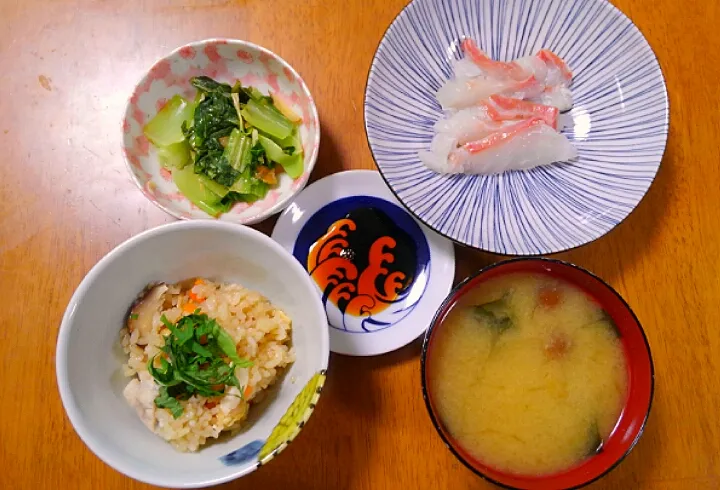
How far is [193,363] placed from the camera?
105cm

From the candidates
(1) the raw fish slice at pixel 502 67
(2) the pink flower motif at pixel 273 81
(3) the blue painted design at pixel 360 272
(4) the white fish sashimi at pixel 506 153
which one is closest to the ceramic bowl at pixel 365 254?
(3) the blue painted design at pixel 360 272

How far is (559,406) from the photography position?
3.78ft

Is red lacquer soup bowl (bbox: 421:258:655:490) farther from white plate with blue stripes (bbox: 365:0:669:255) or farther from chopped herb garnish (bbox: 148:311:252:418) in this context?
chopped herb garnish (bbox: 148:311:252:418)

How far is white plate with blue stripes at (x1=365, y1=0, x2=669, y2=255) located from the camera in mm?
1287

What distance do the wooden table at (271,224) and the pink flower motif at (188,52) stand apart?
0.13 m

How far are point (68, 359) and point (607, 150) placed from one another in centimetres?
117

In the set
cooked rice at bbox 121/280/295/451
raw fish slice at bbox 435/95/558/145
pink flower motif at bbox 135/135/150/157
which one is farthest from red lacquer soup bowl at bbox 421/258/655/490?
Result: pink flower motif at bbox 135/135/150/157

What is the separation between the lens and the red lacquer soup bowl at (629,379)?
Result: 1.09 meters

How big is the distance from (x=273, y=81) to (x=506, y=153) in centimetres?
56

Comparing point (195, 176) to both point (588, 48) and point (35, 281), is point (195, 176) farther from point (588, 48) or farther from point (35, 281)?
point (588, 48)

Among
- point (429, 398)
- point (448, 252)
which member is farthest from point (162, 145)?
point (429, 398)

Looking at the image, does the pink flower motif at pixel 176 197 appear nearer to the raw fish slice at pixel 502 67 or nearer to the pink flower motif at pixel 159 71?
the pink flower motif at pixel 159 71

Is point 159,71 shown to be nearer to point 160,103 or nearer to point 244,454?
point 160,103

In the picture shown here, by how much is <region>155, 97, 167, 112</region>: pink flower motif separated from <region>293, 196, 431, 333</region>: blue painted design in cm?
43
